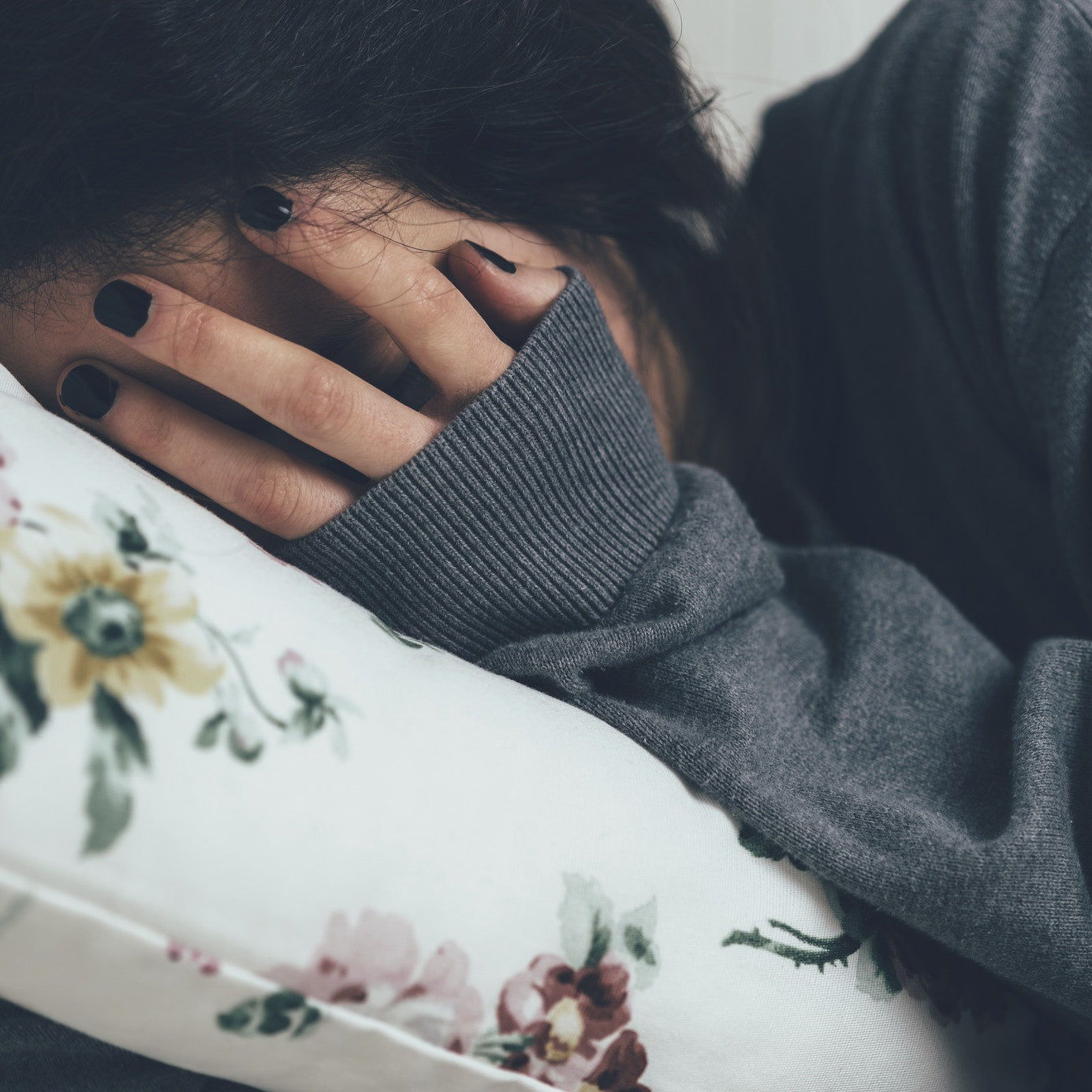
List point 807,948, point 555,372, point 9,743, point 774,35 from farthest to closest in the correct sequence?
point 774,35 → point 555,372 → point 807,948 → point 9,743

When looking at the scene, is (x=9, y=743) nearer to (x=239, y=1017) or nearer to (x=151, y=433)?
(x=239, y=1017)

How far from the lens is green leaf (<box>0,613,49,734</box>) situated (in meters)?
0.25

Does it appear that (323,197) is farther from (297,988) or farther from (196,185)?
(297,988)

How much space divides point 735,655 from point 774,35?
3.56 feet

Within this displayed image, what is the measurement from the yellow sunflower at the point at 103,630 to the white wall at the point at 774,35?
1.11 m

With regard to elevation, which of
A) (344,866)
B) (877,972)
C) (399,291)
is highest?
(399,291)

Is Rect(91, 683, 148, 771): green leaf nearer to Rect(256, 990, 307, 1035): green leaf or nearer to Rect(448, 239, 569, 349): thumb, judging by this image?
Rect(256, 990, 307, 1035): green leaf

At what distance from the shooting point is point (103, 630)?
278 mm

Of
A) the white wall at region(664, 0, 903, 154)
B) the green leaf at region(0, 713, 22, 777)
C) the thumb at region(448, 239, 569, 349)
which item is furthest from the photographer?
the white wall at region(664, 0, 903, 154)

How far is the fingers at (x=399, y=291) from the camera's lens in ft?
1.43

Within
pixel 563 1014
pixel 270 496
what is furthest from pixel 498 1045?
pixel 270 496

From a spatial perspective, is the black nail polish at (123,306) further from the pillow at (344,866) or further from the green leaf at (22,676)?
the green leaf at (22,676)

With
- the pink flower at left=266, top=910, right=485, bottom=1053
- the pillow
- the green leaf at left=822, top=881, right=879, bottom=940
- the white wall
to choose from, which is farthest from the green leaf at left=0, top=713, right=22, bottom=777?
the white wall

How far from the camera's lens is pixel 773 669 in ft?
1.52
